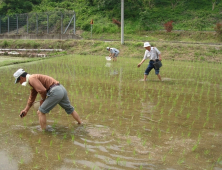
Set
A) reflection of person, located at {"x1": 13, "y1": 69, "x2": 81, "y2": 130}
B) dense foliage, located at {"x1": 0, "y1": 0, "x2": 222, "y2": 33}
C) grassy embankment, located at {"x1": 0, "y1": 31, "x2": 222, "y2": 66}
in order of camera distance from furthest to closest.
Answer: dense foliage, located at {"x1": 0, "y1": 0, "x2": 222, "y2": 33} → grassy embankment, located at {"x1": 0, "y1": 31, "x2": 222, "y2": 66} → reflection of person, located at {"x1": 13, "y1": 69, "x2": 81, "y2": 130}

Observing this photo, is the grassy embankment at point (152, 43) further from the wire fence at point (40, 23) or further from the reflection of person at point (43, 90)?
the reflection of person at point (43, 90)

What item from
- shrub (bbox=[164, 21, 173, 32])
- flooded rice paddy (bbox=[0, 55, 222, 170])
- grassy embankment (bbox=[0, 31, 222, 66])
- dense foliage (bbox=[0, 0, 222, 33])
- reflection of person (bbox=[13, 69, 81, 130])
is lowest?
flooded rice paddy (bbox=[0, 55, 222, 170])

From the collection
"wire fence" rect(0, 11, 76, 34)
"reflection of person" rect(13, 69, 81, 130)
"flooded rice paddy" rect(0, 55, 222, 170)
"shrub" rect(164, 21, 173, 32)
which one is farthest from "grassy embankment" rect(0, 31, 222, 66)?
"reflection of person" rect(13, 69, 81, 130)

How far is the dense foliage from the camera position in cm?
2672

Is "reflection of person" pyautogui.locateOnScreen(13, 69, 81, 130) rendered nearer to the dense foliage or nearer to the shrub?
the shrub

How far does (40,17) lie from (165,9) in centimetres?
1423

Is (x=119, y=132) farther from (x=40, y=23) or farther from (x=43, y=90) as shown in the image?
(x=40, y=23)

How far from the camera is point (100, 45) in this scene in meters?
19.9

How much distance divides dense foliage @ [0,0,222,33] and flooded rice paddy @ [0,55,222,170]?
20084 millimetres

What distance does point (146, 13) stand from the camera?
26.9 metres

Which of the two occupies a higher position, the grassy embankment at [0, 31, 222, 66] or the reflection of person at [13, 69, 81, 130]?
the grassy embankment at [0, 31, 222, 66]

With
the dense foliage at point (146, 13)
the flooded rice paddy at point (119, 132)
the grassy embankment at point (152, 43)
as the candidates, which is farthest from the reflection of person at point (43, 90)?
the dense foliage at point (146, 13)

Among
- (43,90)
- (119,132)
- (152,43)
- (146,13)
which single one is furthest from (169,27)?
(43,90)

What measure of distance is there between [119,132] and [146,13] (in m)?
24.2
